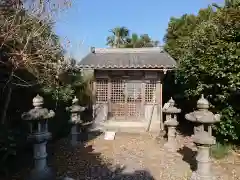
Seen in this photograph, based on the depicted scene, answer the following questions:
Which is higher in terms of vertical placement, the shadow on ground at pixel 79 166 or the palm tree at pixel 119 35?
the palm tree at pixel 119 35

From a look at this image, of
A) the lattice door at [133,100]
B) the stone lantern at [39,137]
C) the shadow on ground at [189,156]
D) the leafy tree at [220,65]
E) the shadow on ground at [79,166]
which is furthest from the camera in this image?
the lattice door at [133,100]

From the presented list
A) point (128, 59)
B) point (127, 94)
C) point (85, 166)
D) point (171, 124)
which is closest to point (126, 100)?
point (127, 94)

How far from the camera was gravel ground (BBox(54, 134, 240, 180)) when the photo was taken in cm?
539

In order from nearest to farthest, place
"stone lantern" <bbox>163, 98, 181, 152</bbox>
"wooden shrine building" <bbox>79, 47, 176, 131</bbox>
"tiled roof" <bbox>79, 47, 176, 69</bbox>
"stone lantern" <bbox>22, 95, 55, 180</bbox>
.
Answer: "stone lantern" <bbox>22, 95, 55, 180</bbox> → "stone lantern" <bbox>163, 98, 181, 152</bbox> → "tiled roof" <bbox>79, 47, 176, 69</bbox> → "wooden shrine building" <bbox>79, 47, 176, 131</bbox>

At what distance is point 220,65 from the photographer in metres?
6.38

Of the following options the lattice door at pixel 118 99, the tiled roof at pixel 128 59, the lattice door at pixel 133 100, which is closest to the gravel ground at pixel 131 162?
the lattice door at pixel 133 100

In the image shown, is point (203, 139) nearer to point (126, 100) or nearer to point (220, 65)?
point (220, 65)

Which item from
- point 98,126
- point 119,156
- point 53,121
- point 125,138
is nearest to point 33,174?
point 119,156

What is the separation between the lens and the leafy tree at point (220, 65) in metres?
6.07

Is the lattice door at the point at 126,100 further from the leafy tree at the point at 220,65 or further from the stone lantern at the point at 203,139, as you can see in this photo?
the stone lantern at the point at 203,139

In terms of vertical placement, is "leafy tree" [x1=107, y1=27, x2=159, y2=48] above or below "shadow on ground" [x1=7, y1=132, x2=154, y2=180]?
above

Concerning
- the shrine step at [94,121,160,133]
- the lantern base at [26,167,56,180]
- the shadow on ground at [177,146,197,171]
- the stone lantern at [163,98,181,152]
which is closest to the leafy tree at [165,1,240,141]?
the stone lantern at [163,98,181,152]

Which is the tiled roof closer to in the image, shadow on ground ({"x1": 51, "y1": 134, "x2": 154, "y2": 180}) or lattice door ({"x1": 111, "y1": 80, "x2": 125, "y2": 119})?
lattice door ({"x1": 111, "y1": 80, "x2": 125, "y2": 119})

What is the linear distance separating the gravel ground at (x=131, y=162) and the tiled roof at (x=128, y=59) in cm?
362
